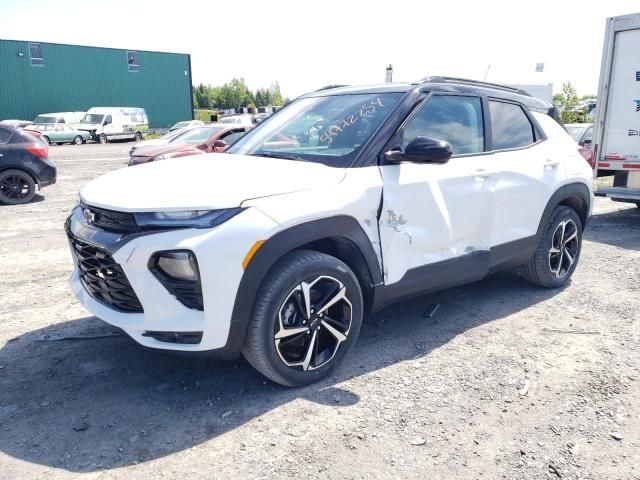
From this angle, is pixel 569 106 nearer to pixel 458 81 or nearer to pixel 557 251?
pixel 557 251

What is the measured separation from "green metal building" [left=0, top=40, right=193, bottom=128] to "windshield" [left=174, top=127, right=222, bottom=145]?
3351 cm

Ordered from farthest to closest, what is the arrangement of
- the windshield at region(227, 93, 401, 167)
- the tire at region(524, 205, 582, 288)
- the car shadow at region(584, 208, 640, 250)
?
the car shadow at region(584, 208, 640, 250)
the tire at region(524, 205, 582, 288)
the windshield at region(227, 93, 401, 167)

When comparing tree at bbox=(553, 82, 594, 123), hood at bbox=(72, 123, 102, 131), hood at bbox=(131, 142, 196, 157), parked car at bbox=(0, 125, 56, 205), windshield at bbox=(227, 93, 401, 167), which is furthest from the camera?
hood at bbox=(72, 123, 102, 131)

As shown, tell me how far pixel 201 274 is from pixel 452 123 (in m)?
2.25

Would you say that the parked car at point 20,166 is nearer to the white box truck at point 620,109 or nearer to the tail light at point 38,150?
the tail light at point 38,150

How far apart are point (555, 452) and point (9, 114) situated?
4535cm

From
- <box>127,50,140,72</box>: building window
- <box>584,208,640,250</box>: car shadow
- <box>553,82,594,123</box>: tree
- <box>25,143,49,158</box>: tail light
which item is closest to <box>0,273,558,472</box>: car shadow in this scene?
<box>584,208,640,250</box>: car shadow

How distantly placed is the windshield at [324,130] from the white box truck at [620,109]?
5968 mm

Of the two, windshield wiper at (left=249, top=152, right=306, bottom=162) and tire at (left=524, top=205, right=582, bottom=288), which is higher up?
windshield wiper at (left=249, top=152, right=306, bottom=162)

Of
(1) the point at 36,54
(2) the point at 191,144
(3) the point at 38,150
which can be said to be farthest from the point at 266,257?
(1) the point at 36,54

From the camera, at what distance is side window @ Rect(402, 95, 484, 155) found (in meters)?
3.58

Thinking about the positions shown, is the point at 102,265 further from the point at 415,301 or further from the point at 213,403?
the point at 415,301

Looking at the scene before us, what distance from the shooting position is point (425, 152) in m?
3.18

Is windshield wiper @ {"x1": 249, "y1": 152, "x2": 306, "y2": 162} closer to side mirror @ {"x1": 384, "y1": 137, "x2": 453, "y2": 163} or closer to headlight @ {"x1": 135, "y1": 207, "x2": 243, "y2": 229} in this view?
side mirror @ {"x1": 384, "y1": 137, "x2": 453, "y2": 163}
